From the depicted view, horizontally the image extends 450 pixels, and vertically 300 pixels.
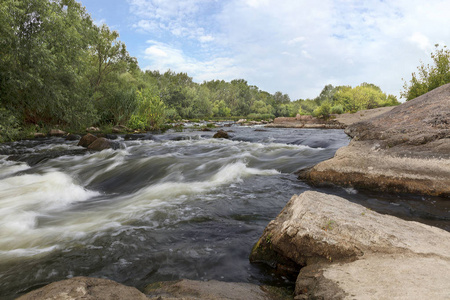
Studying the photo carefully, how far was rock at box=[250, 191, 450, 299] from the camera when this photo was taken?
6.47 feet

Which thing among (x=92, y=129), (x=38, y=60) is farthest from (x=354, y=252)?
(x=92, y=129)

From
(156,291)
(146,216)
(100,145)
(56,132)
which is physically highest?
(56,132)

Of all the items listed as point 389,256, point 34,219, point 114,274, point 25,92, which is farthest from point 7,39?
point 389,256

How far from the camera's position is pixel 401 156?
575 cm

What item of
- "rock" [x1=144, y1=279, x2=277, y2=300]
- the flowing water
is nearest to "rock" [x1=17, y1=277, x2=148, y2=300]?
"rock" [x1=144, y1=279, x2=277, y2=300]

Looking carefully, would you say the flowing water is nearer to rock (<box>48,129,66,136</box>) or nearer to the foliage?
rock (<box>48,129,66,136</box>)

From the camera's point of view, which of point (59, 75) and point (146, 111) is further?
point (146, 111)

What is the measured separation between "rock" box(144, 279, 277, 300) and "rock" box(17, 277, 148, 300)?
0.31 meters

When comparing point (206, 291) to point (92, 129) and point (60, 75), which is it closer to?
point (60, 75)

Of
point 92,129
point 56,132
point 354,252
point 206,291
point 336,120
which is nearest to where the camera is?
point 206,291

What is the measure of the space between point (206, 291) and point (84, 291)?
1.04 m

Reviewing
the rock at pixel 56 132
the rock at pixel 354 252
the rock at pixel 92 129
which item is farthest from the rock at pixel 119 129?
the rock at pixel 354 252

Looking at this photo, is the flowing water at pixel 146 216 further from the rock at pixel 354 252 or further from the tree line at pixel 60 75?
the tree line at pixel 60 75

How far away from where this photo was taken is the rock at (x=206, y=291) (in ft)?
7.38
